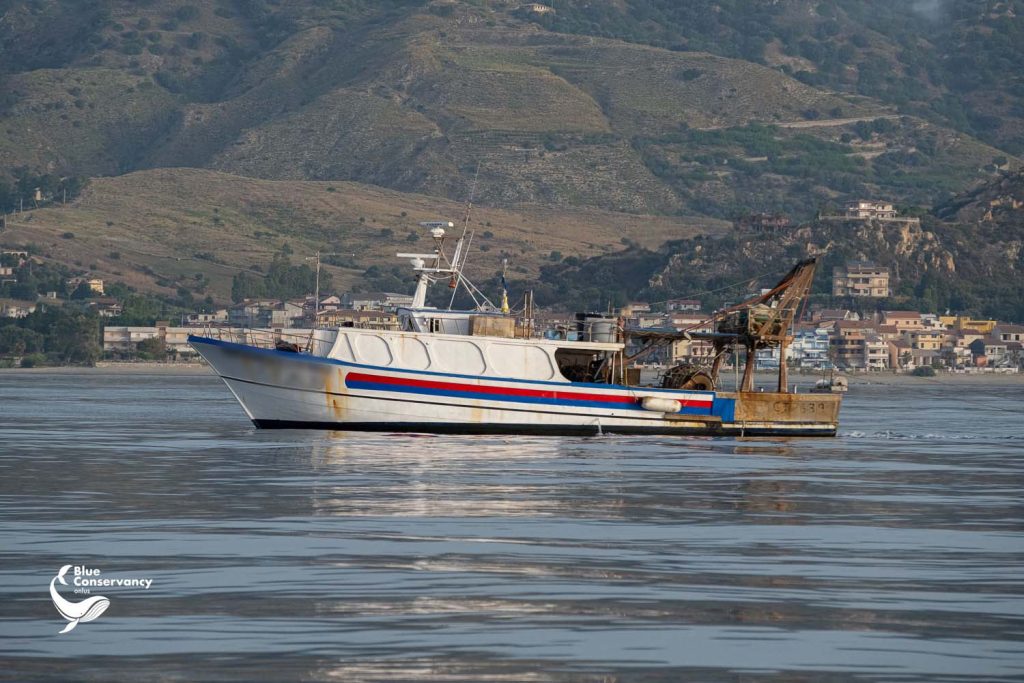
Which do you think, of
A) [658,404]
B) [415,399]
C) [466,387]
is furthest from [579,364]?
[415,399]

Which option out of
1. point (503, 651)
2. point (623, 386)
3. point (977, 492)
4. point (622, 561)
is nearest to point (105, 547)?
point (622, 561)

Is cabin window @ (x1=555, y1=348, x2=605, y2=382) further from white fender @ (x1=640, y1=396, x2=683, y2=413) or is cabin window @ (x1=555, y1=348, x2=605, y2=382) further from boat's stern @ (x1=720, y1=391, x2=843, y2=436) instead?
boat's stern @ (x1=720, y1=391, x2=843, y2=436)

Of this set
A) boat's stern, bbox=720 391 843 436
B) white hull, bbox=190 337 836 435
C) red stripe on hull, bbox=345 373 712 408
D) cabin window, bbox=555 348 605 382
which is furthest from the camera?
boat's stern, bbox=720 391 843 436

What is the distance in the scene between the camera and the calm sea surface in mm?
23750

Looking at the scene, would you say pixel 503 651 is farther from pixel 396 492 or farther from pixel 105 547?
pixel 396 492

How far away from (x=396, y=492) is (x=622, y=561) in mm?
12100

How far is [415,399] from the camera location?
201ft

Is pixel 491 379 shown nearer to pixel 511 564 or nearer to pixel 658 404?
pixel 658 404

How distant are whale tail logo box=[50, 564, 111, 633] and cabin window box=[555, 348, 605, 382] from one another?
1519 inches

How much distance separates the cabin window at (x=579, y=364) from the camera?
6500 centimetres

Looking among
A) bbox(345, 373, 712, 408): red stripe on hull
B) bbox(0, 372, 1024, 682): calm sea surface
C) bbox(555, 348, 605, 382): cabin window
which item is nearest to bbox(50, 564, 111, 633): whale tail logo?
bbox(0, 372, 1024, 682): calm sea surface

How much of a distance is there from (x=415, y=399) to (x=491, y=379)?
2426 mm

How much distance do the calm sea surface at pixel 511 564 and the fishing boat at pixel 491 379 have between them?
4673 mm

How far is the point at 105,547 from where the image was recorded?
106 feet
